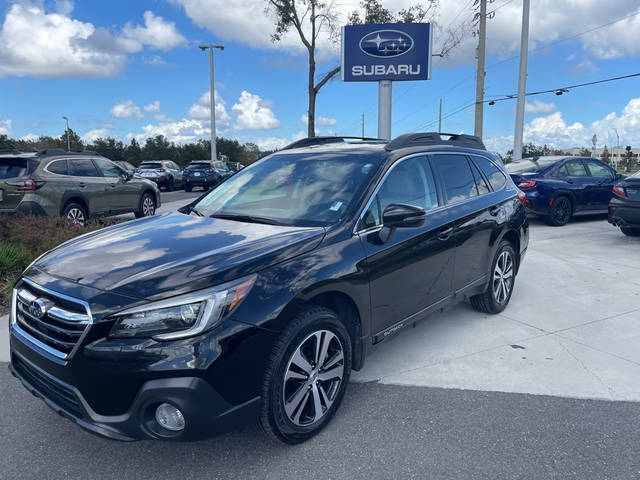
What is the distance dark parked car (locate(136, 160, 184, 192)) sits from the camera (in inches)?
923

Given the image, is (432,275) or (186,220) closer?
(186,220)

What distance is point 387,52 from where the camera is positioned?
53.0 ft

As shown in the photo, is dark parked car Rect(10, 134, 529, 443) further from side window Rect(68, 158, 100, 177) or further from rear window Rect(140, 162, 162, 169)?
rear window Rect(140, 162, 162, 169)

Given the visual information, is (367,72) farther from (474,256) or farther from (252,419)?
(252,419)

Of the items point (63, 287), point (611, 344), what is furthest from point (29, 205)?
point (611, 344)

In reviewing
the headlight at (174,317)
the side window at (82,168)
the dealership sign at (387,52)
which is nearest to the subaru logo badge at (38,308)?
the headlight at (174,317)

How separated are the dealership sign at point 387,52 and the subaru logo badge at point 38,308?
15.4 m

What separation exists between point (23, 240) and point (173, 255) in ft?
15.2

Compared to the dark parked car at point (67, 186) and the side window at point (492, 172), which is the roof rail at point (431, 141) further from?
the dark parked car at point (67, 186)

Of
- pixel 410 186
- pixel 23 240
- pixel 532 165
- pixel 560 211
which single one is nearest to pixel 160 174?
pixel 532 165

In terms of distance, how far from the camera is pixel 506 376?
3.64 metres

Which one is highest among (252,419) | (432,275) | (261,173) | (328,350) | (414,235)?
(261,173)

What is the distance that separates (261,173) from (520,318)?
300 cm

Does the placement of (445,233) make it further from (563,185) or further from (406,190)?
(563,185)
